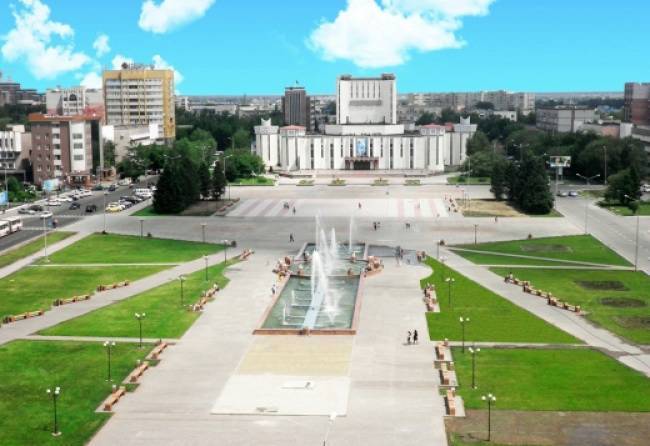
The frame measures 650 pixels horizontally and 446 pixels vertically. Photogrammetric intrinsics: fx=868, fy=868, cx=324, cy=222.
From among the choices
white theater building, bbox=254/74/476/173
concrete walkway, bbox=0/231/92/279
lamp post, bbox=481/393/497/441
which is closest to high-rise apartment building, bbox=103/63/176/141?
white theater building, bbox=254/74/476/173

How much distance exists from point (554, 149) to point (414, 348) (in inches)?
4413

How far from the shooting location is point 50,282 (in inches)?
2436

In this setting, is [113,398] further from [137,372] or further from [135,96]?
[135,96]

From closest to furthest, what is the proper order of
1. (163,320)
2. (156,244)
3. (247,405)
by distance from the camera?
(247,405) → (163,320) → (156,244)

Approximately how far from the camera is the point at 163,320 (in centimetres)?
5025

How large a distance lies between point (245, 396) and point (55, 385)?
875 cm

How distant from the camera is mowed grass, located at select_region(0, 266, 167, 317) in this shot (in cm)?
5525

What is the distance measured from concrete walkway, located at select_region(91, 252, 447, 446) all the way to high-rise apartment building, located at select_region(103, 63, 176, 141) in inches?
5669

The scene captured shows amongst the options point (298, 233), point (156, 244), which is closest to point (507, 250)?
point (298, 233)

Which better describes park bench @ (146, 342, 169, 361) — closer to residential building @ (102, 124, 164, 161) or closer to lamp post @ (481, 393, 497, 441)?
lamp post @ (481, 393, 497, 441)

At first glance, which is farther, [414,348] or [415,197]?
[415,197]

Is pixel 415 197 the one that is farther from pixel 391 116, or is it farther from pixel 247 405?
pixel 247 405

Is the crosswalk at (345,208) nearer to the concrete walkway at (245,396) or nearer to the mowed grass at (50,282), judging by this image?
the mowed grass at (50,282)

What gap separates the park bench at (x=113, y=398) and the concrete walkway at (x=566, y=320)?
23663 millimetres
